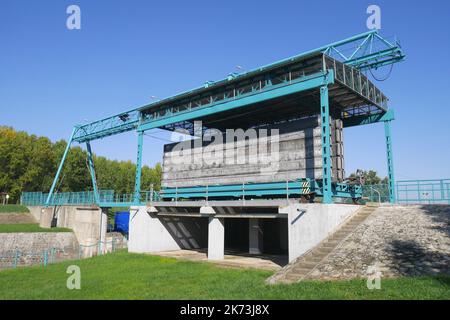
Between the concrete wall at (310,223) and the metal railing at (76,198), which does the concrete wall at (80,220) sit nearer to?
the metal railing at (76,198)

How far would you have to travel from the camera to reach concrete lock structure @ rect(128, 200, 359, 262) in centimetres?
1414

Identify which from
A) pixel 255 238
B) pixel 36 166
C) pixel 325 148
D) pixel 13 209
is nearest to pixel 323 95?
pixel 325 148

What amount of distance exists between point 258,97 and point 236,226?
1177 cm

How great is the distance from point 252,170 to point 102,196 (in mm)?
19669

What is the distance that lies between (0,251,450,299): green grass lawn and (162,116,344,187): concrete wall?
18.8ft

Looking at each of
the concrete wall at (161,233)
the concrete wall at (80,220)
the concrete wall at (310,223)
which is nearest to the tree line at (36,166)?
the concrete wall at (80,220)

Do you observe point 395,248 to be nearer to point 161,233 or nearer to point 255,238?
point 255,238

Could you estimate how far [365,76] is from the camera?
18.3m

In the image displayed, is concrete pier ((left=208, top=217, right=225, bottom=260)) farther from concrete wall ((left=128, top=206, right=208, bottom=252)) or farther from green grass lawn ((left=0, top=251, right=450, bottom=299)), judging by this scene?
concrete wall ((left=128, top=206, right=208, bottom=252))

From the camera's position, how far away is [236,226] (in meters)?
26.2

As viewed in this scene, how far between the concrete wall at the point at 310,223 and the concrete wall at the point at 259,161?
2577mm
